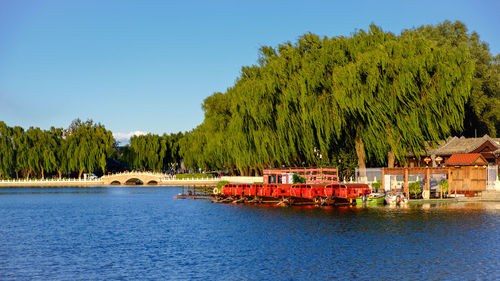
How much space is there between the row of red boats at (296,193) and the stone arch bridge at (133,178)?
205ft

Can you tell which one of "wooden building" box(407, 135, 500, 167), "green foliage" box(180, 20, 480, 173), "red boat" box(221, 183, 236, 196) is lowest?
"red boat" box(221, 183, 236, 196)

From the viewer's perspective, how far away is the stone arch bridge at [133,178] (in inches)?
5133

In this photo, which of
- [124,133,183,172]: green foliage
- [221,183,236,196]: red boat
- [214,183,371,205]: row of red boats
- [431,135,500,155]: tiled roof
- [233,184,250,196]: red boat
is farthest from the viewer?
[124,133,183,172]: green foliage

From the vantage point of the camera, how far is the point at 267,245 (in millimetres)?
32938

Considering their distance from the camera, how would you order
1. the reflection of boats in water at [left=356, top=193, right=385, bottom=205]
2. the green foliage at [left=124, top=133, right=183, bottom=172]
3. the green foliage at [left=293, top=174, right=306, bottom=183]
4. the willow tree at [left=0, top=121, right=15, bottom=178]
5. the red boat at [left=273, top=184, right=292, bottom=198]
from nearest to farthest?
the reflection of boats in water at [left=356, top=193, right=385, bottom=205]
the red boat at [left=273, top=184, right=292, bottom=198]
the green foliage at [left=293, top=174, right=306, bottom=183]
the willow tree at [left=0, top=121, right=15, bottom=178]
the green foliage at [left=124, top=133, right=183, bottom=172]

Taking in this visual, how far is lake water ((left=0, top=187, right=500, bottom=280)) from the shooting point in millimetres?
25406

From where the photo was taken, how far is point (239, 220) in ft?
151

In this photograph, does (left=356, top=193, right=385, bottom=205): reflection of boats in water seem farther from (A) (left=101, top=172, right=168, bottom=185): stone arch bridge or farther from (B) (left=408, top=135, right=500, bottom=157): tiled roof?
(A) (left=101, top=172, right=168, bottom=185): stone arch bridge

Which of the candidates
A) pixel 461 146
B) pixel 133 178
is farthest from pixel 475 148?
pixel 133 178

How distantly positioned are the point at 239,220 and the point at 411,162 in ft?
94.6

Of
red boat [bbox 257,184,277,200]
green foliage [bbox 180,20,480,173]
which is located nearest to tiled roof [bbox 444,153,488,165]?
green foliage [bbox 180,20,480,173]

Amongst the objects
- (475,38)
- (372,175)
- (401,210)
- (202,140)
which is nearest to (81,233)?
(401,210)

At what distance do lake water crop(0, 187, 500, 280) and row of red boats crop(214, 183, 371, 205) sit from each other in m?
2.43

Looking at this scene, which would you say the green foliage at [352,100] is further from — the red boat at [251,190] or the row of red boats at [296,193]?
the red boat at [251,190]
